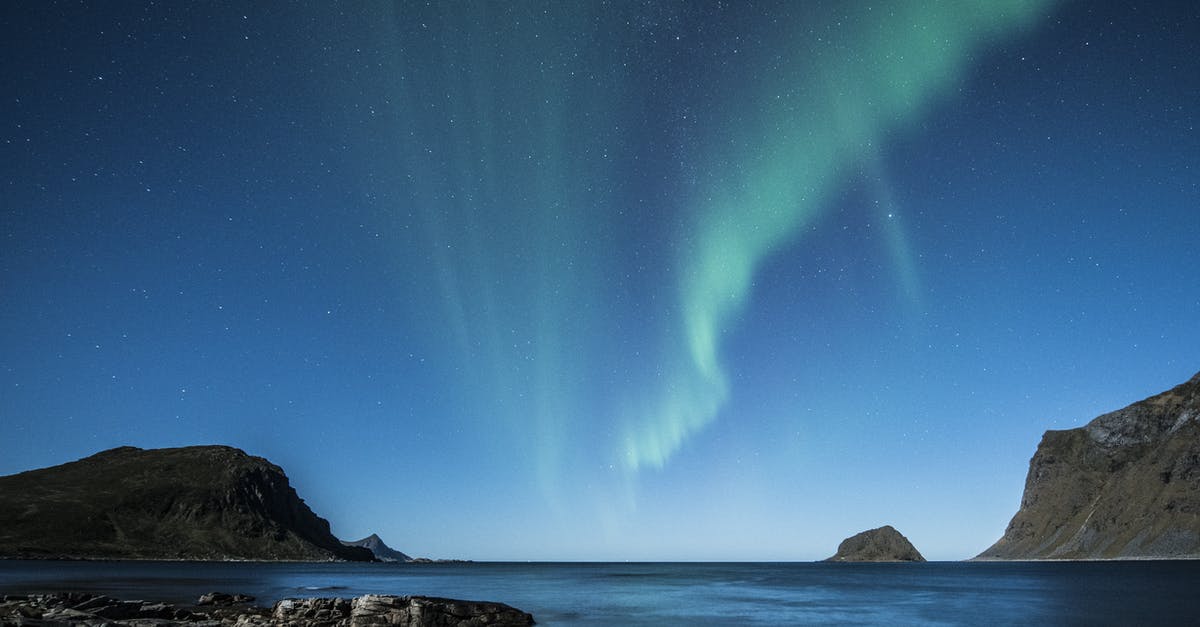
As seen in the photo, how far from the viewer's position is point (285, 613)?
46781mm

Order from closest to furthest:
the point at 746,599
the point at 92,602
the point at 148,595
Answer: the point at 92,602
the point at 148,595
the point at 746,599

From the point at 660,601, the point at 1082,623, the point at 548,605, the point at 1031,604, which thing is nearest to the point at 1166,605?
the point at 1031,604

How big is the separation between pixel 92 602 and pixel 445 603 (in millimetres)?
25658

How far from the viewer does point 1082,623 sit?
6041 cm

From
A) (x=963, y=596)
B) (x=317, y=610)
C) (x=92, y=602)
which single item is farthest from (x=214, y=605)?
(x=963, y=596)

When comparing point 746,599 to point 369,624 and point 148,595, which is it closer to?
point 369,624

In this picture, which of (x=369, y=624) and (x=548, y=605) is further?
(x=548, y=605)

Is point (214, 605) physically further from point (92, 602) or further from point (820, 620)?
point (820, 620)

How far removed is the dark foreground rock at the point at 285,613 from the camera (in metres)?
43.3

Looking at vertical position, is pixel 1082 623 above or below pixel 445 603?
below

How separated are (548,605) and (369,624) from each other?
37697 millimetres

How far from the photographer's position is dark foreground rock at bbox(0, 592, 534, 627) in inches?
1704

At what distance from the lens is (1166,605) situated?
7700 cm

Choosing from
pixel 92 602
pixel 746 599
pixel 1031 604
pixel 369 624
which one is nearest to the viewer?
pixel 369 624
